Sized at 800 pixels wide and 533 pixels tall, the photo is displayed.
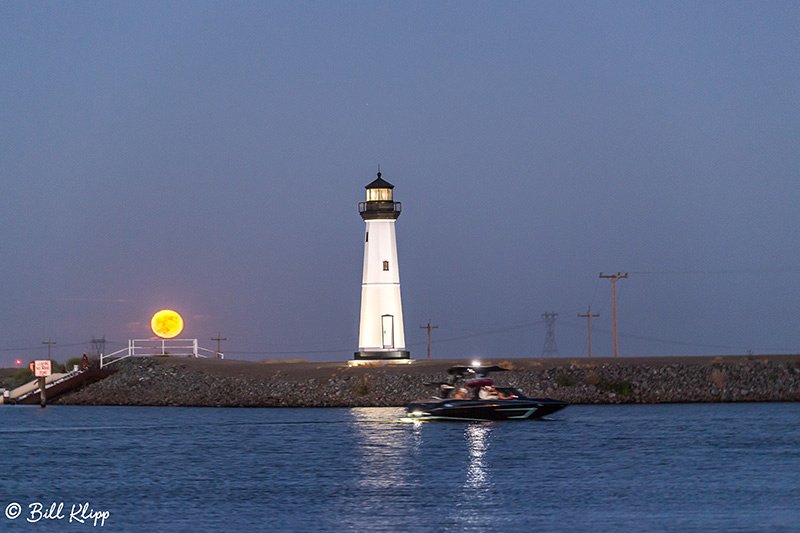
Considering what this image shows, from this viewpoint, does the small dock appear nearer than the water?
No

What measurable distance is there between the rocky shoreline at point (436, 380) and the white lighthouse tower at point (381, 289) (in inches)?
89.8

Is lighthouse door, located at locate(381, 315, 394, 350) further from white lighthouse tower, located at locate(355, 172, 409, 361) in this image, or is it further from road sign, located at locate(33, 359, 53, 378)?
road sign, located at locate(33, 359, 53, 378)

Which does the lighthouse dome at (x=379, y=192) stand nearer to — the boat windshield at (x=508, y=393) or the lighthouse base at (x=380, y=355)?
the lighthouse base at (x=380, y=355)

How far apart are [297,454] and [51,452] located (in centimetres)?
1198

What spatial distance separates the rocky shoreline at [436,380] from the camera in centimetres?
Result: 8544

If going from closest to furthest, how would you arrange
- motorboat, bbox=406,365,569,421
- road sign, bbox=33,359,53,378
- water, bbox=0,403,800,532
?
water, bbox=0,403,800,532, motorboat, bbox=406,365,569,421, road sign, bbox=33,359,53,378

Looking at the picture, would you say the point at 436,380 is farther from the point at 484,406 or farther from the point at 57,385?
the point at 57,385

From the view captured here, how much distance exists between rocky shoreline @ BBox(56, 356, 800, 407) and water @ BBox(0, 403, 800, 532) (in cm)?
765

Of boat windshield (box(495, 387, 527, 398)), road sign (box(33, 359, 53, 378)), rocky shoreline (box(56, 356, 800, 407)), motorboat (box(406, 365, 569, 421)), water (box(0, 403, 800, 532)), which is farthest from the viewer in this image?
road sign (box(33, 359, 53, 378))

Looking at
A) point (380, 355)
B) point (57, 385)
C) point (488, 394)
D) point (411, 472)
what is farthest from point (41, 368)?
point (411, 472)

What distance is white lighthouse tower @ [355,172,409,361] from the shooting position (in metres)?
91.2

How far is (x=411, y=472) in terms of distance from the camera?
49594 millimetres

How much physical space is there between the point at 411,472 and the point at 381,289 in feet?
138

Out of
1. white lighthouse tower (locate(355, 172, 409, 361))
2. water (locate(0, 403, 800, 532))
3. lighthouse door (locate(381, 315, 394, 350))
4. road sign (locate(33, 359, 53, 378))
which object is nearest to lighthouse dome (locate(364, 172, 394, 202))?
white lighthouse tower (locate(355, 172, 409, 361))
